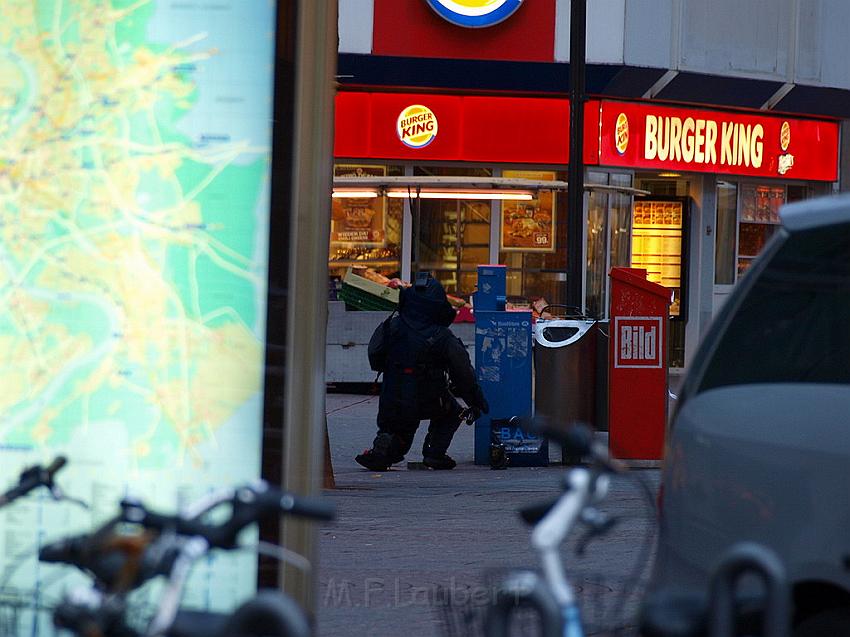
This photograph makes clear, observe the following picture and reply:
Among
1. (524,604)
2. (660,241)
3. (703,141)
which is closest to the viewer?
(524,604)

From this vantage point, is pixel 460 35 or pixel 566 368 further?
pixel 460 35

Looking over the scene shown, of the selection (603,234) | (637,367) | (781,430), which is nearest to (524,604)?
(781,430)

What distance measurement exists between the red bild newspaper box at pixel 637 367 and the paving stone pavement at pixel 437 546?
31 cm

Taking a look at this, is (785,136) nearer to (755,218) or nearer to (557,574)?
(755,218)

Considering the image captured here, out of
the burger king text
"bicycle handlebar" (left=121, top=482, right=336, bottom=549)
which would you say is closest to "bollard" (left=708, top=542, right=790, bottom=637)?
"bicycle handlebar" (left=121, top=482, right=336, bottom=549)

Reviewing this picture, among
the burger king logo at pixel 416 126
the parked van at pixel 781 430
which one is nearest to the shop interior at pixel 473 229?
the burger king logo at pixel 416 126

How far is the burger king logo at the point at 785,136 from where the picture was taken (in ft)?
80.7

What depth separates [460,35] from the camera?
21.9 m

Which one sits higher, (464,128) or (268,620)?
(464,128)

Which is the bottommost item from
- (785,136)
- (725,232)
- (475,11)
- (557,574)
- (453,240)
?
(557,574)

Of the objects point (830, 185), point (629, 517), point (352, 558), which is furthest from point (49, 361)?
point (830, 185)

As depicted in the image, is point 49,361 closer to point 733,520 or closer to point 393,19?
point 733,520

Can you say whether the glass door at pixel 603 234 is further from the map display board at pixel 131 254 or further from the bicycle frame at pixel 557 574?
the bicycle frame at pixel 557 574

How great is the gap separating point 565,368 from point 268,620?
10.2 m
